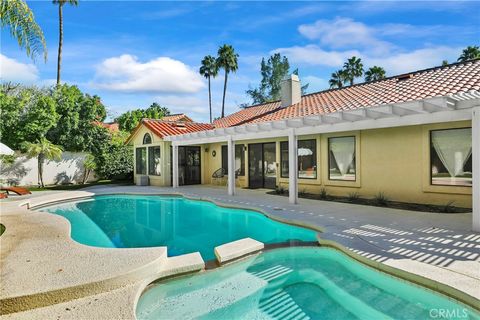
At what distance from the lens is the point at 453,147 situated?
10.4 m

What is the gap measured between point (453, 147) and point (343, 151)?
429 cm

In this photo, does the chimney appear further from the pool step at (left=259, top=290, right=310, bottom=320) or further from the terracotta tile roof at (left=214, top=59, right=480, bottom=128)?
the pool step at (left=259, top=290, right=310, bottom=320)

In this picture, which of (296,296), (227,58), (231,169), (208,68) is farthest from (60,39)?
(296,296)

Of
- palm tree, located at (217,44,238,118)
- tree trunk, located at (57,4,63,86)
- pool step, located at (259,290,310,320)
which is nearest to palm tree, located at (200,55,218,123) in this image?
palm tree, located at (217,44,238,118)

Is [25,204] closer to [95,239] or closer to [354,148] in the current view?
[95,239]

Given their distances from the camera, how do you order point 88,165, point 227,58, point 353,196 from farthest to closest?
point 227,58 < point 88,165 < point 353,196

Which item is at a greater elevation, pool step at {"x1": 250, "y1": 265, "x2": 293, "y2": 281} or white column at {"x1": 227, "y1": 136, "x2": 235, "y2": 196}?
white column at {"x1": 227, "y1": 136, "x2": 235, "y2": 196}

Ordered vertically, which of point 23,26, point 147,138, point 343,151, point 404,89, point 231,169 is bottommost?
point 231,169

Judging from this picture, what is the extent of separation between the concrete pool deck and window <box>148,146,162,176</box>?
11121mm

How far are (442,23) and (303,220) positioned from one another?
37.5 ft

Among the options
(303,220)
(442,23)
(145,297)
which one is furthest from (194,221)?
(442,23)

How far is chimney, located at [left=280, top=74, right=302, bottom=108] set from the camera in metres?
18.2

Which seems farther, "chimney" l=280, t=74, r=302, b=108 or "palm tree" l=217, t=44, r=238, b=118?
"palm tree" l=217, t=44, r=238, b=118

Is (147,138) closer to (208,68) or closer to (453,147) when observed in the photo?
(453,147)
